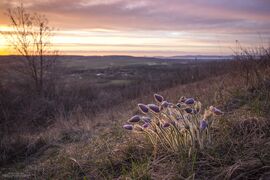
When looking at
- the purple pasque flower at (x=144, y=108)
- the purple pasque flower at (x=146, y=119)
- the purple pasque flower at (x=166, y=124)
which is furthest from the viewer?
the purple pasque flower at (x=146, y=119)

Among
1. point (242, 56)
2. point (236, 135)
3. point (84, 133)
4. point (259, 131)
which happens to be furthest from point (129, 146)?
point (242, 56)

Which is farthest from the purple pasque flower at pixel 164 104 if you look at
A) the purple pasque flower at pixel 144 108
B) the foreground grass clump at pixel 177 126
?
the purple pasque flower at pixel 144 108

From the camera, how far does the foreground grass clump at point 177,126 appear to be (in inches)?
130

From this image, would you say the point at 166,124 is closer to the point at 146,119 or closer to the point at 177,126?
the point at 177,126

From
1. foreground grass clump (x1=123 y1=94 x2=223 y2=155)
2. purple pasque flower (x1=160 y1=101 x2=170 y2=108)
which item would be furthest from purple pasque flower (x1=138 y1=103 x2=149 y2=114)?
purple pasque flower (x1=160 y1=101 x2=170 y2=108)

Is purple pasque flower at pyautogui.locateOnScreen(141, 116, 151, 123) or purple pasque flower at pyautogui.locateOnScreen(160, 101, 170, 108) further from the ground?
purple pasque flower at pyautogui.locateOnScreen(160, 101, 170, 108)

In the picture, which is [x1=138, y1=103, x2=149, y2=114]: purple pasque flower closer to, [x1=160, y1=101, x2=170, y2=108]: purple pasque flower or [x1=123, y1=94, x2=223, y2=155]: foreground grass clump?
[x1=123, y1=94, x2=223, y2=155]: foreground grass clump

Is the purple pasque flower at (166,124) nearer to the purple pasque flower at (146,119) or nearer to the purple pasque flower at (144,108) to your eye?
the purple pasque flower at (144,108)

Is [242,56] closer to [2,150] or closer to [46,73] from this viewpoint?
[2,150]

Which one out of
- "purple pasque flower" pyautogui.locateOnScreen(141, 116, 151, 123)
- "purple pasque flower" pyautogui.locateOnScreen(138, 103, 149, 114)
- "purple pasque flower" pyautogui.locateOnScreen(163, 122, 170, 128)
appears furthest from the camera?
"purple pasque flower" pyautogui.locateOnScreen(141, 116, 151, 123)

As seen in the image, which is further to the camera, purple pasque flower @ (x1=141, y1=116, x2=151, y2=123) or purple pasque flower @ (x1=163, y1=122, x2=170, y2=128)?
purple pasque flower @ (x1=141, y1=116, x2=151, y2=123)

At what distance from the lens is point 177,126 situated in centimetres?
348

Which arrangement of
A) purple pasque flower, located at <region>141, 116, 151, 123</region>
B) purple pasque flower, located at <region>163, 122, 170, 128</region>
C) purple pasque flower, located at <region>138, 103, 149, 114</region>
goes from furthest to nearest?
purple pasque flower, located at <region>141, 116, 151, 123</region>, purple pasque flower, located at <region>138, 103, 149, 114</region>, purple pasque flower, located at <region>163, 122, 170, 128</region>

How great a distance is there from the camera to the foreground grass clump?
3.31m
